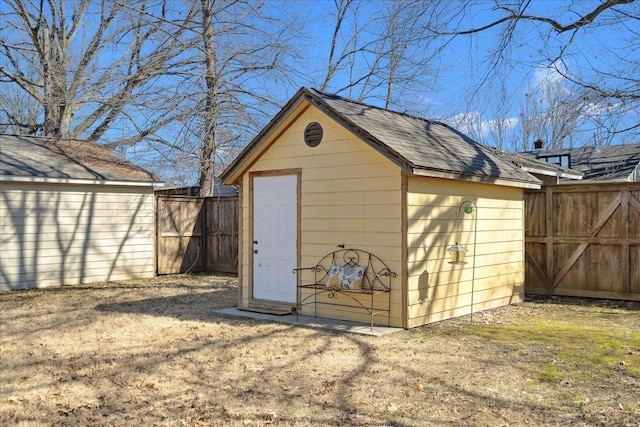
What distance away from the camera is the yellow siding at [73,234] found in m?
12.6

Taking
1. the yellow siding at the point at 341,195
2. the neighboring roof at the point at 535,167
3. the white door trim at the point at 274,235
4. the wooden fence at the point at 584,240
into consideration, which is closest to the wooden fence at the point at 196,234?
the white door trim at the point at 274,235

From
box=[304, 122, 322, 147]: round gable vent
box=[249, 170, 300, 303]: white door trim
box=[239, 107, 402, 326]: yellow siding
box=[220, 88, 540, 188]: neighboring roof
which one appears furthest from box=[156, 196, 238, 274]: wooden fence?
box=[304, 122, 322, 147]: round gable vent

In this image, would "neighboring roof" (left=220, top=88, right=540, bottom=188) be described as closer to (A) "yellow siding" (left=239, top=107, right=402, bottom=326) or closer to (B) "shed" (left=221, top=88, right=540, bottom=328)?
(B) "shed" (left=221, top=88, right=540, bottom=328)

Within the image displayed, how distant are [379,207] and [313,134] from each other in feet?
5.35

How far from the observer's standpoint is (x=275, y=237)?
9.47m

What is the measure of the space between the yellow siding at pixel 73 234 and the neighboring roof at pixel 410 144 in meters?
5.34

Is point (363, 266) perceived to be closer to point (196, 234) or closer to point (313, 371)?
point (313, 371)

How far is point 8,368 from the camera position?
6.12 meters

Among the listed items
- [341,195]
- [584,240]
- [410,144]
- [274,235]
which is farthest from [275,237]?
[584,240]

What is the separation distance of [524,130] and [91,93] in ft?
80.0

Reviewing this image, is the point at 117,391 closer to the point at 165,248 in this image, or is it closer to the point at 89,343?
the point at 89,343

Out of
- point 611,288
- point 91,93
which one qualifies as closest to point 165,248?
point 91,93

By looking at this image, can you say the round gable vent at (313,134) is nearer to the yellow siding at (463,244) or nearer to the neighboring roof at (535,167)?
the yellow siding at (463,244)

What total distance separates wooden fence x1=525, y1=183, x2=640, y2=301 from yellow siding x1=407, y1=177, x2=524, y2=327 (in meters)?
0.94
